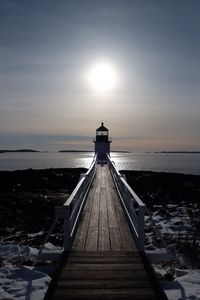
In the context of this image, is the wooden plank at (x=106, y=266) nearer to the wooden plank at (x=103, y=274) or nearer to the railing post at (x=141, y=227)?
the wooden plank at (x=103, y=274)

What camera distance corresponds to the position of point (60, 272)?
5.88m

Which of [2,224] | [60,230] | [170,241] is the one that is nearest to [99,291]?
[170,241]

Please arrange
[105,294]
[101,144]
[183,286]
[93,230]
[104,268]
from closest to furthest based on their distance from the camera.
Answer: [105,294]
[104,268]
[183,286]
[93,230]
[101,144]

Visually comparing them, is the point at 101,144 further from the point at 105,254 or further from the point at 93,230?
the point at 105,254

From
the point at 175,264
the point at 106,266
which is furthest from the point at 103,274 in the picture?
the point at 175,264

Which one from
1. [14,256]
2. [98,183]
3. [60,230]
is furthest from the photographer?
[98,183]

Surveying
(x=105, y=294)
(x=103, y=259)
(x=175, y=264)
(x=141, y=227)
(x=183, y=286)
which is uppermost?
(x=141, y=227)

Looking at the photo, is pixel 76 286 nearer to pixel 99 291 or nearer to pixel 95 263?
pixel 99 291

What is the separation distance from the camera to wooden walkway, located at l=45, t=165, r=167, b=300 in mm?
5168

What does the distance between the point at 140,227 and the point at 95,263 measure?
3.80 feet

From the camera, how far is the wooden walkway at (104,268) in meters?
5.17

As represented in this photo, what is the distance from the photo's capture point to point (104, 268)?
20.2ft

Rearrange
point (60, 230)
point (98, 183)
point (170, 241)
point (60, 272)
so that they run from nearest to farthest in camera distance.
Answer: point (60, 272)
point (170, 241)
point (60, 230)
point (98, 183)

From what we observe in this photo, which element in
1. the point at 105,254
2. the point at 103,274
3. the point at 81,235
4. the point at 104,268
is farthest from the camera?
the point at 81,235
